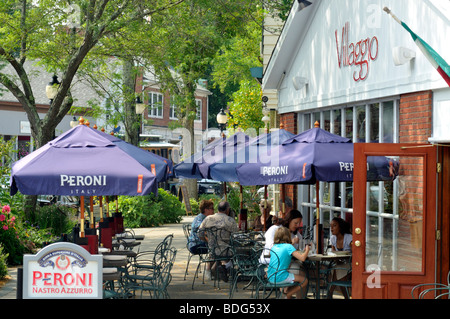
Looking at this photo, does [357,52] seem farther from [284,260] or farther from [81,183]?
[81,183]

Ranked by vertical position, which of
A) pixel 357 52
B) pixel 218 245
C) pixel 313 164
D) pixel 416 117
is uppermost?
pixel 357 52

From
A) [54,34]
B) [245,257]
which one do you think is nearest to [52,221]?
[54,34]

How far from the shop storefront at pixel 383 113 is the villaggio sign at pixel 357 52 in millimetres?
19

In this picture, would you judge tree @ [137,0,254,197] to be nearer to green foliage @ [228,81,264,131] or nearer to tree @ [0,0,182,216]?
tree @ [0,0,182,216]

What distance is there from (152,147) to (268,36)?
15374mm

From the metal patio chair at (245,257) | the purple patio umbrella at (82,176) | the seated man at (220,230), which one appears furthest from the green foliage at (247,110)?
the purple patio umbrella at (82,176)

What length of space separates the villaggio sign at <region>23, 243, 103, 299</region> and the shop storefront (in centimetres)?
358

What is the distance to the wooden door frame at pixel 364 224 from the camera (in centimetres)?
888

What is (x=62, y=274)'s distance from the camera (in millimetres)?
7023

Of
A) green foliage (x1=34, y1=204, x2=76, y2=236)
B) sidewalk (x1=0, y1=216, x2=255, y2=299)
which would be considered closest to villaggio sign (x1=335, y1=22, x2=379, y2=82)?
sidewalk (x1=0, y1=216, x2=255, y2=299)

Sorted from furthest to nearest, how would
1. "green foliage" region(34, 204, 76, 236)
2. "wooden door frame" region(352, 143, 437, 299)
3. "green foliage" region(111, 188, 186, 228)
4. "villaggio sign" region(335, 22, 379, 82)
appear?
1. "green foliage" region(111, 188, 186, 228)
2. "green foliage" region(34, 204, 76, 236)
3. "villaggio sign" region(335, 22, 379, 82)
4. "wooden door frame" region(352, 143, 437, 299)

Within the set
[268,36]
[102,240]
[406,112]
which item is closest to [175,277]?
[102,240]

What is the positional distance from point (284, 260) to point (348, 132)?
184 inches

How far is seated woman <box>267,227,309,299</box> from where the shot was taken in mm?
9273
